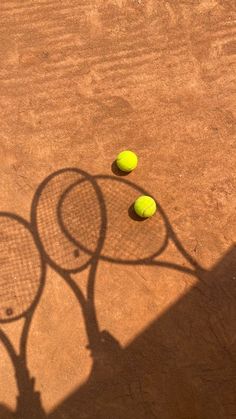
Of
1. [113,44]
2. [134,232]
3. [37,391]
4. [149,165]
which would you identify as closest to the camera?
[37,391]

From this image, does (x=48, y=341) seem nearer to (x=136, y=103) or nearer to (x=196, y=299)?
(x=196, y=299)

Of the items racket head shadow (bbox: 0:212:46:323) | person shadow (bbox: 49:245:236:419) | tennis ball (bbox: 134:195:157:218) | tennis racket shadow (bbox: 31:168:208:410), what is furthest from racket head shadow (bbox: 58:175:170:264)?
person shadow (bbox: 49:245:236:419)

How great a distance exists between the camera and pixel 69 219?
4812 mm

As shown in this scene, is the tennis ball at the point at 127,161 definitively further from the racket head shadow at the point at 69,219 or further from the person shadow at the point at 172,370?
the person shadow at the point at 172,370

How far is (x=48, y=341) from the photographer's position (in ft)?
14.1

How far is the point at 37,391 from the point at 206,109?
13.6ft

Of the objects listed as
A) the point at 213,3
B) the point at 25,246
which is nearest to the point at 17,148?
the point at 25,246

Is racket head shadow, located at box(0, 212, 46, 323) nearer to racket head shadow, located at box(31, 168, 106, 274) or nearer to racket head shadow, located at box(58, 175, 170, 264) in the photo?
racket head shadow, located at box(31, 168, 106, 274)

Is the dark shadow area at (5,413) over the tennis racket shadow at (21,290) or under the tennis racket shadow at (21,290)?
under

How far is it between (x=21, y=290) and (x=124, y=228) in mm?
1407

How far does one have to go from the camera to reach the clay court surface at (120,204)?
13.6 ft

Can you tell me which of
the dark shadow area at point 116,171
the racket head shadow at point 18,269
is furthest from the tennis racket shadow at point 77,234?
the dark shadow area at point 116,171

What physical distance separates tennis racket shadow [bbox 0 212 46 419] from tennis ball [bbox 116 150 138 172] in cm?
138

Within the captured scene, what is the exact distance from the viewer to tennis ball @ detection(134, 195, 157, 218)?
4684mm
